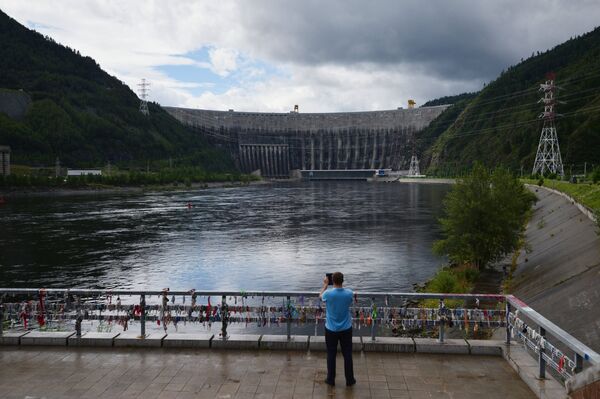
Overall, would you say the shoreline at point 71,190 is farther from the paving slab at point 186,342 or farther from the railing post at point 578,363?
the railing post at point 578,363

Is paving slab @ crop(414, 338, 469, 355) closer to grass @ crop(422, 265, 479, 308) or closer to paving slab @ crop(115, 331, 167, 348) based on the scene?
paving slab @ crop(115, 331, 167, 348)

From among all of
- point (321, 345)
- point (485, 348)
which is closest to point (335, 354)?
point (321, 345)

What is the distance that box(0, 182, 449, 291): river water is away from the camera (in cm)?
4000

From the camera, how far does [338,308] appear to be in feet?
35.3

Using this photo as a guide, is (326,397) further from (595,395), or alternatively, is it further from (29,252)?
(29,252)

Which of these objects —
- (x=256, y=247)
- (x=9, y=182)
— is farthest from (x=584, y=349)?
(x=9, y=182)

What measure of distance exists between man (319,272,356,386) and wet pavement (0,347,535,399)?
35cm

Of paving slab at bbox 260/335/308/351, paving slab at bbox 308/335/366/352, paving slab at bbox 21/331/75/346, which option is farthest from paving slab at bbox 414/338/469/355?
paving slab at bbox 21/331/75/346

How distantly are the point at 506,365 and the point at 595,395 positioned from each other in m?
3.70

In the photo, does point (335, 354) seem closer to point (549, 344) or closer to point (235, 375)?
point (235, 375)

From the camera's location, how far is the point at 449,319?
46.0ft

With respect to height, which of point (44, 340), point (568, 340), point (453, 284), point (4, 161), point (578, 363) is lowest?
point (453, 284)

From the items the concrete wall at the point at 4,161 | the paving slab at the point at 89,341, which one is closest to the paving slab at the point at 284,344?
the paving slab at the point at 89,341

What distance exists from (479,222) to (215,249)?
88.8 ft
